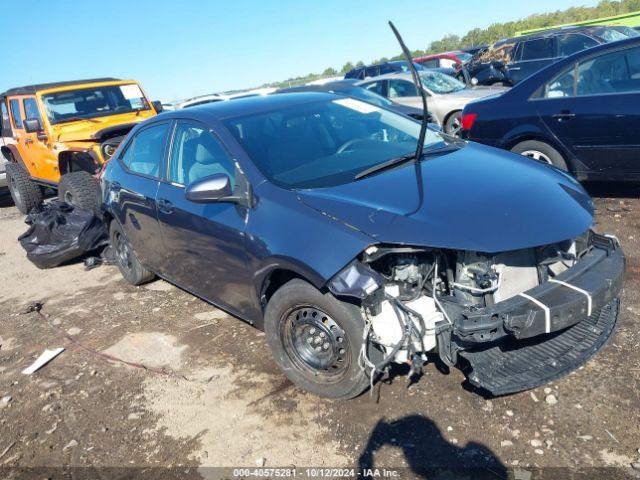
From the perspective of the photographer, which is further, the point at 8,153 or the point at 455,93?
the point at 455,93

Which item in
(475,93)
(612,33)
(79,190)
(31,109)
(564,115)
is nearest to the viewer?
(564,115)

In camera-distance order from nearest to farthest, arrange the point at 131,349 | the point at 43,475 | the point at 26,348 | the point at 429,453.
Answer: the point at 429,453 < the point at 43,475 < the point at 131,349 < the point at 26,348

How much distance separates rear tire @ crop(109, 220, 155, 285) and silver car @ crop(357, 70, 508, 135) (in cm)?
624

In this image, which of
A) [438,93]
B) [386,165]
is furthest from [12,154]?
[386,165]

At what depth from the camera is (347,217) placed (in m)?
2.64

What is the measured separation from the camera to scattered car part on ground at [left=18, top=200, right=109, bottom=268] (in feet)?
19.9

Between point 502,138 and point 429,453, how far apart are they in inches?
169

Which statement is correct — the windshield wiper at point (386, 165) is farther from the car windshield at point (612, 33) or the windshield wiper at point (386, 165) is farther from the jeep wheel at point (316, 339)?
the car windshield at point (612, 33)

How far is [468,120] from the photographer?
245 inches

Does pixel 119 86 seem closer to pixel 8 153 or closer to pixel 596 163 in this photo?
pixel 8 153

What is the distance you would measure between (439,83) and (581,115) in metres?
6.00

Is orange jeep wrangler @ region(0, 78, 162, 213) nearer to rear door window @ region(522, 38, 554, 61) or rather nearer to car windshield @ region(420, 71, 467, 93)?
car windshield @ region(420, 71, 467, 93)

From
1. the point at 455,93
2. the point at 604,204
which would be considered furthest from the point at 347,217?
the point at 455,93

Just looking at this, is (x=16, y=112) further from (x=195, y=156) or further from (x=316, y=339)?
(x=316, y=339)
